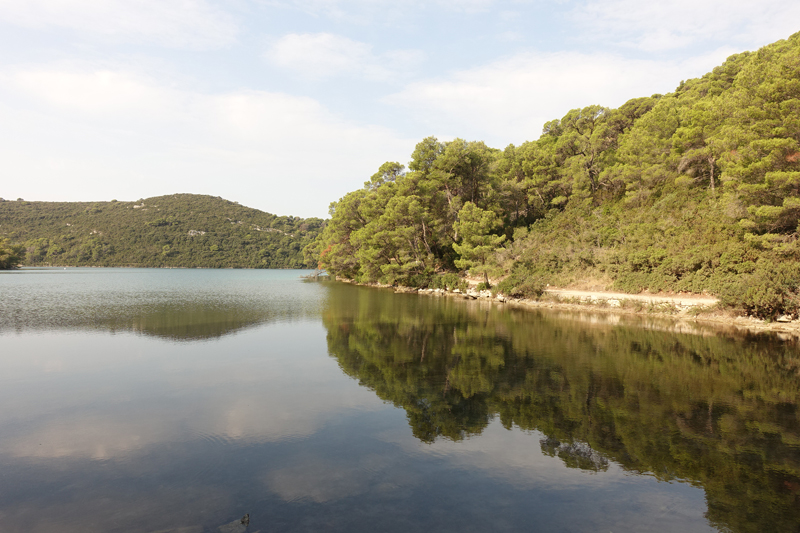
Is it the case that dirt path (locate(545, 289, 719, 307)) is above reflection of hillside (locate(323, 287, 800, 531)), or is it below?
above

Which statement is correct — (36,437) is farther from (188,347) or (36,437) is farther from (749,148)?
(749,148)

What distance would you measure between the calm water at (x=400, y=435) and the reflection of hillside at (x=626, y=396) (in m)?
0.07

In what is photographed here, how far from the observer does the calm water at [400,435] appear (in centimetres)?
667

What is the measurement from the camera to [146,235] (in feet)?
513

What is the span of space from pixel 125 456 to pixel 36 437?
2.81m

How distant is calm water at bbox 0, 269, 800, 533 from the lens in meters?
6.67

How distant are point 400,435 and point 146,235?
581ft

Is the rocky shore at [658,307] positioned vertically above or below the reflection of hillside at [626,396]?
above

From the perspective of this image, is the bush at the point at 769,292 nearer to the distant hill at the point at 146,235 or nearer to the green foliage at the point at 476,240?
the green foliage at the point at 476,240

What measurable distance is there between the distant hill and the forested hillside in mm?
104985

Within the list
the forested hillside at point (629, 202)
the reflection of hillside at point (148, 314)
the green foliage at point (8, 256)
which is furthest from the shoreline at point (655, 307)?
the green foliage at point (8, 256)

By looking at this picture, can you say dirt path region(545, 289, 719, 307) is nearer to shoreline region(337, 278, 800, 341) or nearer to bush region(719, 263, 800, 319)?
shoreline region(337, 278, 800, 341)

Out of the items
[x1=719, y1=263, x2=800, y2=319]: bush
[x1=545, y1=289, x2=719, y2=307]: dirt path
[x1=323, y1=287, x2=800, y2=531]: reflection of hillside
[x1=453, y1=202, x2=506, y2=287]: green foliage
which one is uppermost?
[x1=453, y1=202, x2=506, y2=287]: green foliage

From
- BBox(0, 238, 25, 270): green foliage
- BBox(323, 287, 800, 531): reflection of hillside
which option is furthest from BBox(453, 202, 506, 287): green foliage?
BBox(0, 238, 25, 270): green foliage
